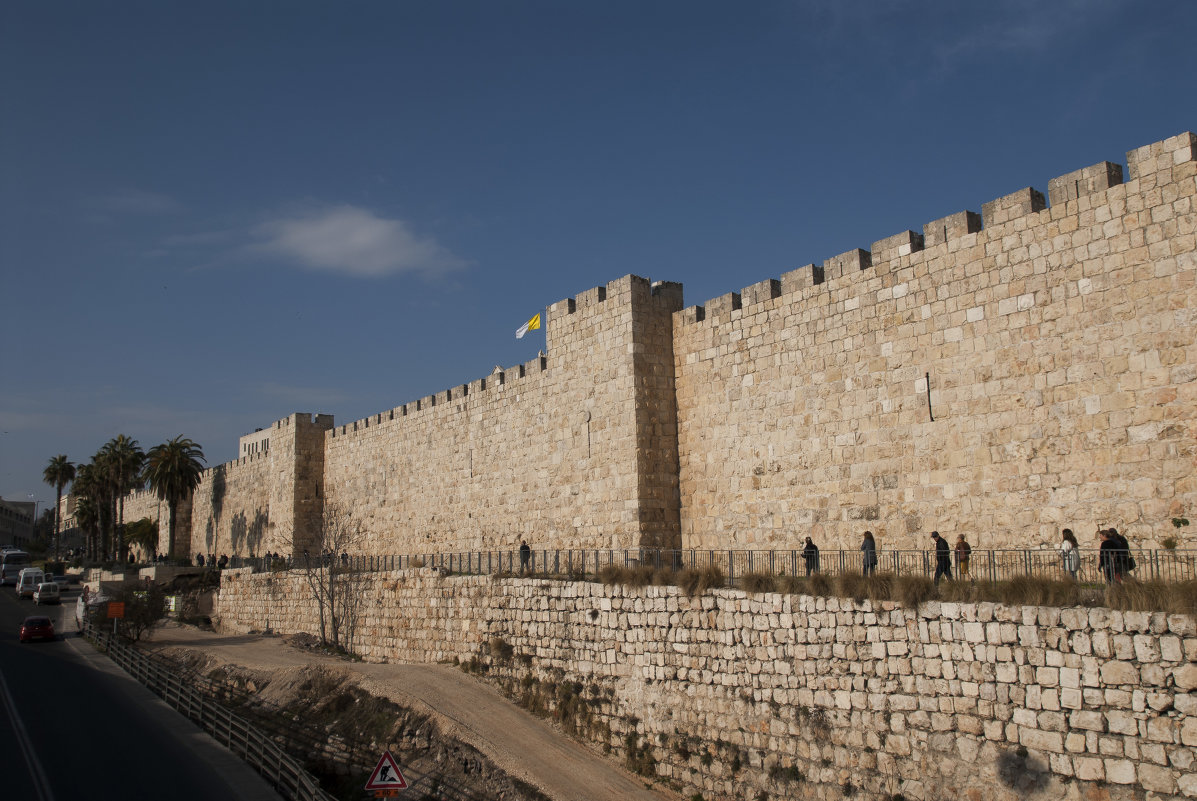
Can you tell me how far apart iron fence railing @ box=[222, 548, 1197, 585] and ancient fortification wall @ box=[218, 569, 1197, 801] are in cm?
76

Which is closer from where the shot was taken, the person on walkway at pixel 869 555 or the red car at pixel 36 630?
the person on walkway at pixel 869 555

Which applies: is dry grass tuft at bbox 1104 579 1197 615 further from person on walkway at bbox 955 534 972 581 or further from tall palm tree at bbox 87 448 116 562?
tall palm tree at bbox 87 448 116 562

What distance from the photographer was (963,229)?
13969 millimetres

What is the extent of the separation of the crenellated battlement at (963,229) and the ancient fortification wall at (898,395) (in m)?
0.03

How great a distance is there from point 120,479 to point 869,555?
50163 mm

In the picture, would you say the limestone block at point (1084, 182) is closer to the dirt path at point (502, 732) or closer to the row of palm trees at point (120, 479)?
the dirt path at point (502, 732)

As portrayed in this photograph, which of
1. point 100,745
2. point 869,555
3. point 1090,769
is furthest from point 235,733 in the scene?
point 1090,769

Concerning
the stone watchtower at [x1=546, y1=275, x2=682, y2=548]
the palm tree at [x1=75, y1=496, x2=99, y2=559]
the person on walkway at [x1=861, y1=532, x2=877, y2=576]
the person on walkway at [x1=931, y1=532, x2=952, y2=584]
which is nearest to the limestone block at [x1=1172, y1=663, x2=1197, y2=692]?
the person on walkway at [x1=931, y1=532, x2=952, y2=584]

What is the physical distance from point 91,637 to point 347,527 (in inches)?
341

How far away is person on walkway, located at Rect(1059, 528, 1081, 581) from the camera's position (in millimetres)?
11094

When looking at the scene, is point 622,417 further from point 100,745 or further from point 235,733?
point 100,745

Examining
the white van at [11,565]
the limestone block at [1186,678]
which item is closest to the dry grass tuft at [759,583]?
the limestone block at [1186,678]

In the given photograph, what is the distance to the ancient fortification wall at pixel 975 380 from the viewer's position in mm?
11633

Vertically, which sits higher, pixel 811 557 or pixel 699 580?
pixel 811 557
